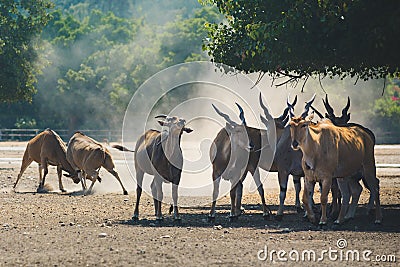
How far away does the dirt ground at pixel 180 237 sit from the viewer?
480 inches

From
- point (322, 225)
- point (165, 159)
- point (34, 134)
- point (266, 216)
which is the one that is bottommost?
point (322, 225)

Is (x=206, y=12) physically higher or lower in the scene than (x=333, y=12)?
higher

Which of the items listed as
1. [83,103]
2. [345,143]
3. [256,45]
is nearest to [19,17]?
[256,45]

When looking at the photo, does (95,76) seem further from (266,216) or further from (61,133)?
(266,216)

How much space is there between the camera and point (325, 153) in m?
16.0

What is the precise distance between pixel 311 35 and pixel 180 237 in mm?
5498

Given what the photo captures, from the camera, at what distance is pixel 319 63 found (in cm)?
1848

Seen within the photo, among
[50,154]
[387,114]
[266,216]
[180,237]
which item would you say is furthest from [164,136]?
[387,114]

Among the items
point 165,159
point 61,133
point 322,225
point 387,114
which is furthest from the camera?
point 61,133

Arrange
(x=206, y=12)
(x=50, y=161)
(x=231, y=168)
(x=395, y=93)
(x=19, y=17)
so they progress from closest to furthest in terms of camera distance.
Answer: (x=231, y=168) → (x=50, y=161) → (x=19, y=17) → (x=395, y=93) → (x=206, y=12)

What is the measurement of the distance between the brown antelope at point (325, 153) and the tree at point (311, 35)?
1675 millimetres

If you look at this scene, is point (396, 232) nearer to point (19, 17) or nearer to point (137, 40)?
point (19, 17)

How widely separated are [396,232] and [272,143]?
12.1 ft

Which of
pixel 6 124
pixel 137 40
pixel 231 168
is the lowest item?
Result: pixel 231 168
